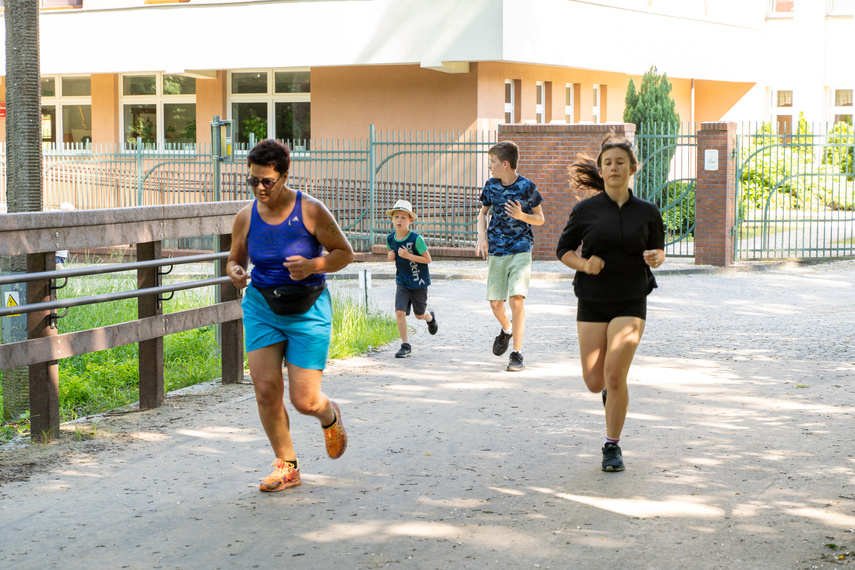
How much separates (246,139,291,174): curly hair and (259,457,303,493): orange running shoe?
1.49 metres

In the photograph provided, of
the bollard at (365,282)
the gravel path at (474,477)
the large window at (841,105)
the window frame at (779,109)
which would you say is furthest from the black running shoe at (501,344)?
the large window at (841,105)

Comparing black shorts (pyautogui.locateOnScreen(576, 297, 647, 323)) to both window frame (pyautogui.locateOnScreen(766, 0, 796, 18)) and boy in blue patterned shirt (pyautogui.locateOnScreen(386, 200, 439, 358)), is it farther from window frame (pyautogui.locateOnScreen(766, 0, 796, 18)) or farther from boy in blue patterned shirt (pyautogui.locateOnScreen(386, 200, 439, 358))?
window frame (pyautogui.locateOnScreen(766, 0, 796, 18))

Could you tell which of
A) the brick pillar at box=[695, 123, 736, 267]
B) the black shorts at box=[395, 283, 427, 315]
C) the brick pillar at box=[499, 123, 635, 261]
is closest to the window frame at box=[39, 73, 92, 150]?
the brick pillar at box=[499, 123, 635, 261]

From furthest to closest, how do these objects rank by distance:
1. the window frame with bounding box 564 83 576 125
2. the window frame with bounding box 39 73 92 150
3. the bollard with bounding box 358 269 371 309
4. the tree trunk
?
the window frame with bounding box 39 73 92 150, the window frame with bounding box 564 83 576 125, the bollard with bounding box 358 269 371 309, the tree trunk

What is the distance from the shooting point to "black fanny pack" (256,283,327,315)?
18.7 feet

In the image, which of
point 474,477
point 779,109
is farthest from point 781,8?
point 474,477

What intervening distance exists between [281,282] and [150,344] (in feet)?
7.84

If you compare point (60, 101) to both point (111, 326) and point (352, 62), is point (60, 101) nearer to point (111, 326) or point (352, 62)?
point (352, 62)

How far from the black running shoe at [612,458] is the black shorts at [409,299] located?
4.32 meters

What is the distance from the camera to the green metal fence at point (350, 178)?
21.9 meters

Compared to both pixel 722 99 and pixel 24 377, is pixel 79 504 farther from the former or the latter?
pixel 722 99

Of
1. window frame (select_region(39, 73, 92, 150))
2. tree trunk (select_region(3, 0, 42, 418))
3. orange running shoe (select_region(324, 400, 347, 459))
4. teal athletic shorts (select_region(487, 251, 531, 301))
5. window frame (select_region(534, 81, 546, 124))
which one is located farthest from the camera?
window frame (select_region(39, 73, 92, 150))

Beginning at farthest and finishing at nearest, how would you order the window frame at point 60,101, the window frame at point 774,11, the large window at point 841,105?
the window frame at point 774,11, the large window at point 841,105, the window frame at point 60,101

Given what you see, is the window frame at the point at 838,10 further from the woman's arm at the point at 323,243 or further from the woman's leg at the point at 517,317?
the woman's arm at the point at 323,243
